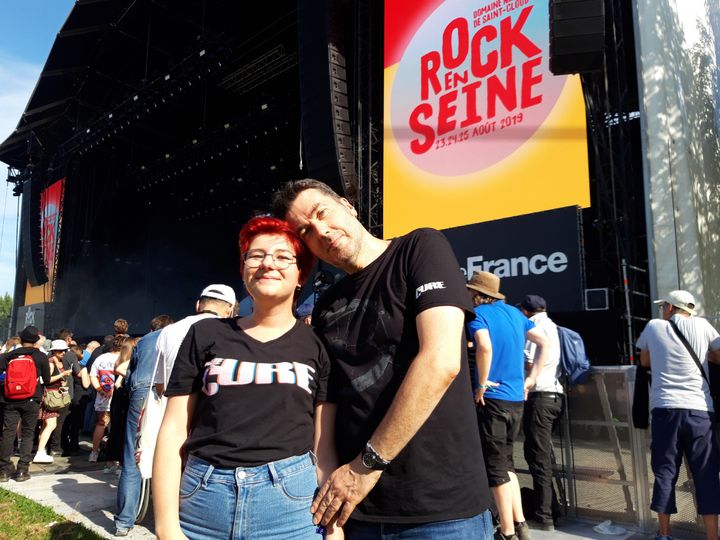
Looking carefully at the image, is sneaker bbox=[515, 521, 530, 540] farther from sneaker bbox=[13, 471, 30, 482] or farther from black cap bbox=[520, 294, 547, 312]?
sneaker bbox=[13, 471, 30, 482]

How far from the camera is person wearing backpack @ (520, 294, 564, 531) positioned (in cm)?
407

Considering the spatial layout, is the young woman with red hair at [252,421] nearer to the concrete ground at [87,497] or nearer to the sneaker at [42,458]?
the concrete ground at [87,497]

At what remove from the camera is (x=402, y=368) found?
1347 millimetres

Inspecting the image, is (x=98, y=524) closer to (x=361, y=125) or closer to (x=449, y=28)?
(x=361, y=125)

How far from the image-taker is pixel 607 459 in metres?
4.14

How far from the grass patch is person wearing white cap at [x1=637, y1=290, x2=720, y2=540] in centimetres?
390

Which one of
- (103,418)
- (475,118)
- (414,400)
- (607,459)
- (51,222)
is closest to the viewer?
(414,400)

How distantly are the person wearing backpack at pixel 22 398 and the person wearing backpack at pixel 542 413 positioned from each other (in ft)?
16.8

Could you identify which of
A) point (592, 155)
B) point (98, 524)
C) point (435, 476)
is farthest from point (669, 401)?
point (592, 155)

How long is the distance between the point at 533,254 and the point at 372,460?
617 cm

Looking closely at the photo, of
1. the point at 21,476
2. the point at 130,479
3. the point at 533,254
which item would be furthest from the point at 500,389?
the point at 21,476

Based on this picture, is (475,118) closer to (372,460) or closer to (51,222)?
(372,460)

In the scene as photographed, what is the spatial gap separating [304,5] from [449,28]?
8.68ft

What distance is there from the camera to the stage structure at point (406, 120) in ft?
22.7
